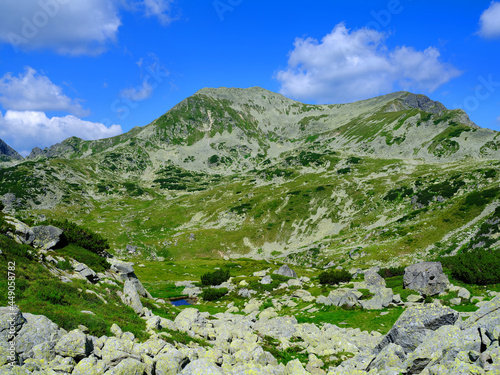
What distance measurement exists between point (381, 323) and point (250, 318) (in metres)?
12.6

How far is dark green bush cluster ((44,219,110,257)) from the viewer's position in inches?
1389

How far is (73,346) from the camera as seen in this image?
11.0 m

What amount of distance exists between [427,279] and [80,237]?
42612mm

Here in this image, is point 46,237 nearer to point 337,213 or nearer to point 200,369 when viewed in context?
point 200,369

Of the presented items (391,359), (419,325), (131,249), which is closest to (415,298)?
(419,325)

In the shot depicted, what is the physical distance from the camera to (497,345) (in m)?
8.59

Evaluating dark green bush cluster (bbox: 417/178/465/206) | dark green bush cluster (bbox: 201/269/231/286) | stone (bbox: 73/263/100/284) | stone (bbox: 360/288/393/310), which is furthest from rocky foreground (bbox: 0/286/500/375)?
dark green bush cluster (bbox: 417/178/465/206)

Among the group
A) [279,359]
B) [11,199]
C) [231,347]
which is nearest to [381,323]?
[279,359]

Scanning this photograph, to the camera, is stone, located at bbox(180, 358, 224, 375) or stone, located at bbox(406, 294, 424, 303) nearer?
stone, located at bbox(180, 358, 224, 375)

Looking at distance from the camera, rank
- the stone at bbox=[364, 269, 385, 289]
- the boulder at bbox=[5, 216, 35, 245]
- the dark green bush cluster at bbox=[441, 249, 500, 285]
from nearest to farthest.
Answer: the boulder at bbox=[5, 216, 35, 245], the dark green bush cluster at bbox=[441, 249, 500, 285], the stone at bbox=[364, 269, 385, 289]

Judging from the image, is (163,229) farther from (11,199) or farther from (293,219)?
(11,199)

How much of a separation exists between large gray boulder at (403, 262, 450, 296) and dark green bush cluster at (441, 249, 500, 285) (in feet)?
9.63

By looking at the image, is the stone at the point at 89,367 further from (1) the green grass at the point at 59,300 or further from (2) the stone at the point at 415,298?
(2) the stone at the point at 415,298

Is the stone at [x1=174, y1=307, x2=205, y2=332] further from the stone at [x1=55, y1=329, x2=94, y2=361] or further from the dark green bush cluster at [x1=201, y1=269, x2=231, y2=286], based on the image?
the dark green bush cluster at [x1=201, y1=269, x2=231, y2=286]
